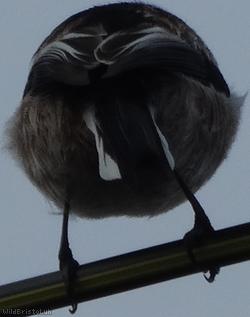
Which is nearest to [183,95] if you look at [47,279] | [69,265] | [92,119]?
[92,119]

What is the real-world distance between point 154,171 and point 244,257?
221cm

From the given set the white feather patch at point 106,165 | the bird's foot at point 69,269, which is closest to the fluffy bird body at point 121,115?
the white feather patch at point 106,165

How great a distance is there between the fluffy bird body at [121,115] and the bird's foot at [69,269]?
1.48ft

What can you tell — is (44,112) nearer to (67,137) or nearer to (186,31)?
(67,137)

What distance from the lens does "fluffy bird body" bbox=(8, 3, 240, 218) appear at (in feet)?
15.0

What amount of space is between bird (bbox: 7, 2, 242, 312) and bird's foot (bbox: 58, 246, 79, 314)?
0.02 metres

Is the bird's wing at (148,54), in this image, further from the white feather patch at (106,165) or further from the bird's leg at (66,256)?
the bird's leg at (66,256)

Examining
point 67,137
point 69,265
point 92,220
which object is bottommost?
point 92,220

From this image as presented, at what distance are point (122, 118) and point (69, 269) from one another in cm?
83

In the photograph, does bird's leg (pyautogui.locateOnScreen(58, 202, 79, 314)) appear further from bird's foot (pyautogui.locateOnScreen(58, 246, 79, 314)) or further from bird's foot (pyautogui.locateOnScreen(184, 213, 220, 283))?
bird's foot (pyautogui.locateOnScreen(184, 213, 220, 283))

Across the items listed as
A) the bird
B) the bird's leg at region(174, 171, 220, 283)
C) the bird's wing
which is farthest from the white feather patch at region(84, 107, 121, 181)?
the bird's leg at region(174, 171, 220, 283)

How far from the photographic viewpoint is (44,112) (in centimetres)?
538

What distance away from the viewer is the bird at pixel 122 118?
458 centimetres

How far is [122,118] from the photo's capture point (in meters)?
4.65
